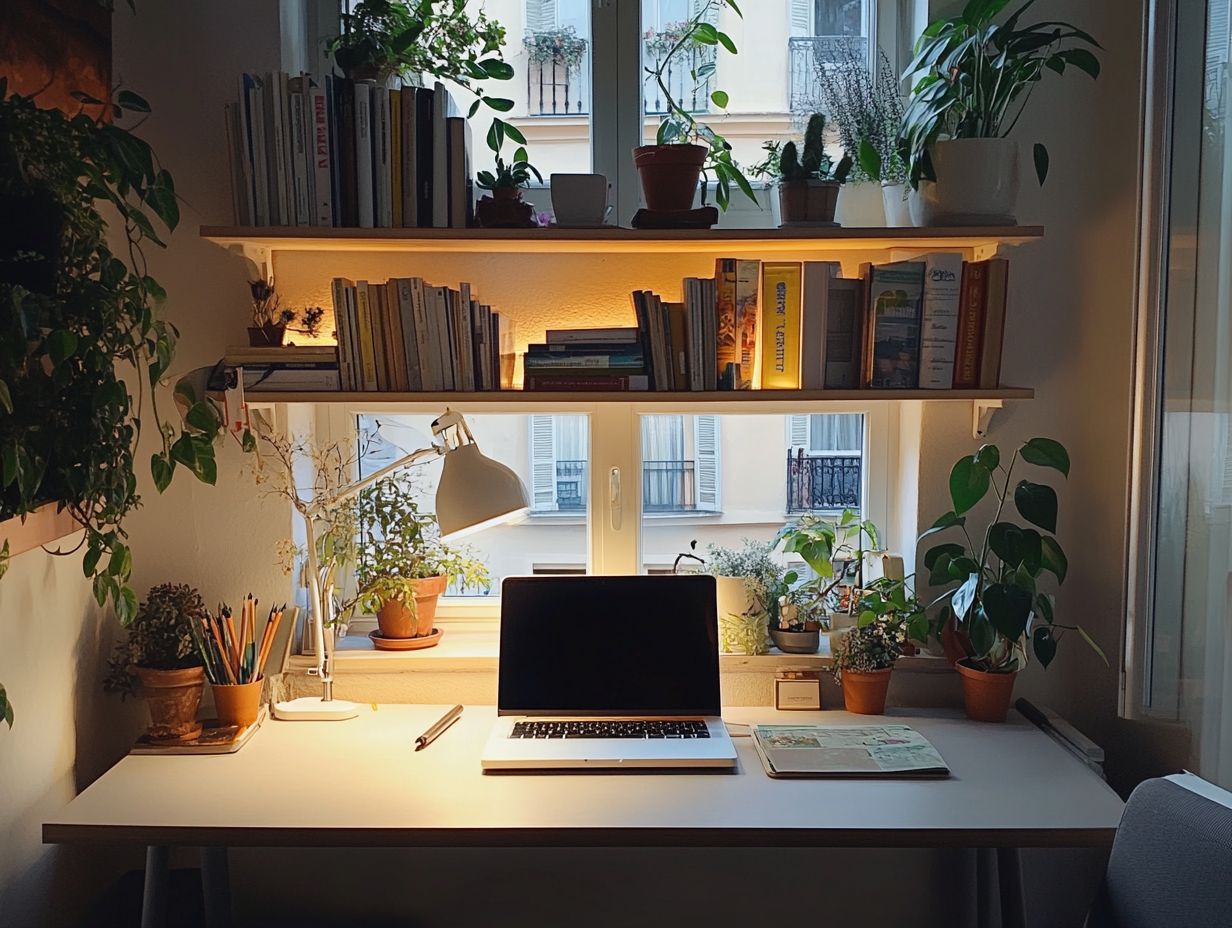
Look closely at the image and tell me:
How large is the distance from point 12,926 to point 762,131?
2.01 meters

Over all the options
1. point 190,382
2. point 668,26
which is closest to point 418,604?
point 190,382

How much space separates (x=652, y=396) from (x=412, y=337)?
45cm

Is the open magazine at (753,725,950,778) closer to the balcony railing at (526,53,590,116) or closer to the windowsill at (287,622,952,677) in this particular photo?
the windowsill at (287,622,952,677)

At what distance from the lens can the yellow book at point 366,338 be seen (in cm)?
207

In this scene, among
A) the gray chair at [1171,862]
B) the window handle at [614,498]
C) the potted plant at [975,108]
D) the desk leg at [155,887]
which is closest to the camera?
the gray chair at [1171,862]

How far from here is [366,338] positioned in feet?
6.82

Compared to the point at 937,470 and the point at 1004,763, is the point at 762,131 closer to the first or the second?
the point at 937,470

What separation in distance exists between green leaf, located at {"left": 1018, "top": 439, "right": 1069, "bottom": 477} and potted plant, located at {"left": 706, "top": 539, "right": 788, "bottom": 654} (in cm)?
56

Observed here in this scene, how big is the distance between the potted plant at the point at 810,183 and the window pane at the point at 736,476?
0.50 meters

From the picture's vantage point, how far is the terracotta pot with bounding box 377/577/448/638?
7.59ft

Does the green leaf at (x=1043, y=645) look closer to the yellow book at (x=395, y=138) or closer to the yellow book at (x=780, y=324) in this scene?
the yellow book at (x=780, y=324)

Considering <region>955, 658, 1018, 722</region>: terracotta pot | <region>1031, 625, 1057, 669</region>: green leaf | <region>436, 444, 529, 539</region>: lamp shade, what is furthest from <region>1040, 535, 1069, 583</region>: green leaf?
<region>436, 444, 529, 539</region>: lamp shade

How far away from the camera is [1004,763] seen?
1.96 meters

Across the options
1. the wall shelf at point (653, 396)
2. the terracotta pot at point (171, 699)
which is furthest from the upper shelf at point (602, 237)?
the terracotta pot at point (171, 699)
